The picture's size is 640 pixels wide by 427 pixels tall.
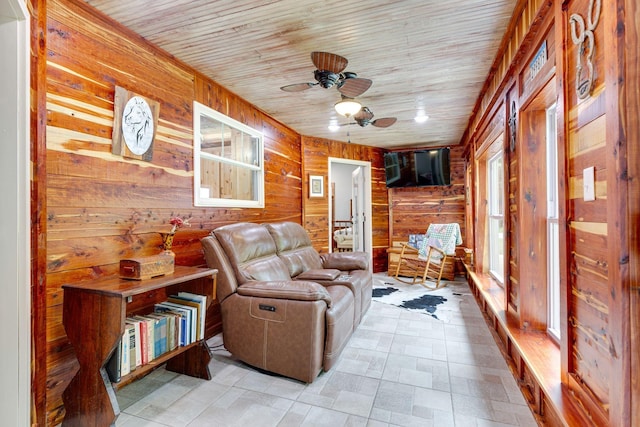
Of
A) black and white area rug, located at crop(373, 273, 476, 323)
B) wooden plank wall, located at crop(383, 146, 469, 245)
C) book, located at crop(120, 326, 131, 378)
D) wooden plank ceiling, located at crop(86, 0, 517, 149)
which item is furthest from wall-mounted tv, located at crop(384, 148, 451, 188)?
book, located at crop(120, 326, 131, 378)

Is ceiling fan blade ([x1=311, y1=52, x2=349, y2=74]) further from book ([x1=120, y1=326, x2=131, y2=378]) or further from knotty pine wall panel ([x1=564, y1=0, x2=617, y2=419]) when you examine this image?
book ([x1=120, y1=326, x2=131, y2=378])

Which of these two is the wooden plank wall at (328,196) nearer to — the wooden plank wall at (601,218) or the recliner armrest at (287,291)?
the recliner armrest at (287,291)

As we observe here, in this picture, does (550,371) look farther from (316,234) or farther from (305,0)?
(316,234)

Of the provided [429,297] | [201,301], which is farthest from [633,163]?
[429,297]

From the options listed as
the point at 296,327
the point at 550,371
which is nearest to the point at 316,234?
the point at 296,327

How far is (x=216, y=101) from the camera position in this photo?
305 centimetres

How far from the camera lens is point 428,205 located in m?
5.83

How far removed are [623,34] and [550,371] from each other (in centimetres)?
154

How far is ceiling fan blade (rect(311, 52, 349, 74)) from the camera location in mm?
1989

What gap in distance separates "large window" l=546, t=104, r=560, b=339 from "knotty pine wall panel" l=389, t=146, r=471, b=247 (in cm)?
Result: 362

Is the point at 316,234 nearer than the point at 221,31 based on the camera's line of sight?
No

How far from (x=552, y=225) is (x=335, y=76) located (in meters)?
1.81

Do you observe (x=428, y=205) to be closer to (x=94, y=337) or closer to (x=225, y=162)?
(x=225, y=162)

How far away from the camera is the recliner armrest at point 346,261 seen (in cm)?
356
